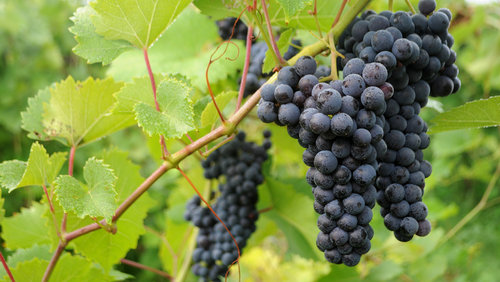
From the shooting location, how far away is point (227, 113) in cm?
115

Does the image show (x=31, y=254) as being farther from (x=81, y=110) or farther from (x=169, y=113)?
(x=169, y=113)

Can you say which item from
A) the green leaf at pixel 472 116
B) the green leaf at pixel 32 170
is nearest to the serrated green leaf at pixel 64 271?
the green leaf at pixel 32 170

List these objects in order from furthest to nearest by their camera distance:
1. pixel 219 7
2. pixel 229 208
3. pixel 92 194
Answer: pixel 229 208, pixel 219 7, pixel 92 194

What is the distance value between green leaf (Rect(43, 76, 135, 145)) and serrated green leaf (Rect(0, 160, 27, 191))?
0.39 ft

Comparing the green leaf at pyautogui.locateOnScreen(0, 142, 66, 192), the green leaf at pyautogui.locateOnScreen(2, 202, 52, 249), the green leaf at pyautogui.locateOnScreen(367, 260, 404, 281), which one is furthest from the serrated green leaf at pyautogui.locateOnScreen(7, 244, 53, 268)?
the green leaf at pyautogui.locateOnScreen(367, 260, 404, 281)

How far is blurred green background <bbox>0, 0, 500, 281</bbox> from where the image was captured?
3.61 ft

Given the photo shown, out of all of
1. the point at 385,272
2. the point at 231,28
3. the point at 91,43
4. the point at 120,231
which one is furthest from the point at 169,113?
the point at 385,272

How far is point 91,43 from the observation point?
67cm

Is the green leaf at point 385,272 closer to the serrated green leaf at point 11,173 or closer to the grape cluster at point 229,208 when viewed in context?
the grape cluster at point 229,208

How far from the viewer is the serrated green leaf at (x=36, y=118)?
767 mm

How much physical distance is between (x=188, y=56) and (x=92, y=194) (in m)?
0.52

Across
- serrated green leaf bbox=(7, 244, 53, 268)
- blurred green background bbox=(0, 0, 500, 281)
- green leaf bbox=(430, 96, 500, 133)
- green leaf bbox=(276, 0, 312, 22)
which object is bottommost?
blurred green background bbox=(0, 0, 500, 281)

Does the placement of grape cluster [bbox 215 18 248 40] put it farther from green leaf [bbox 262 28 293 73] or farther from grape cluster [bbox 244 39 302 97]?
green leaf [bbox 262 28 293 73]

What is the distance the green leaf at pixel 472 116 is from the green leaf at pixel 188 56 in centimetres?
43
